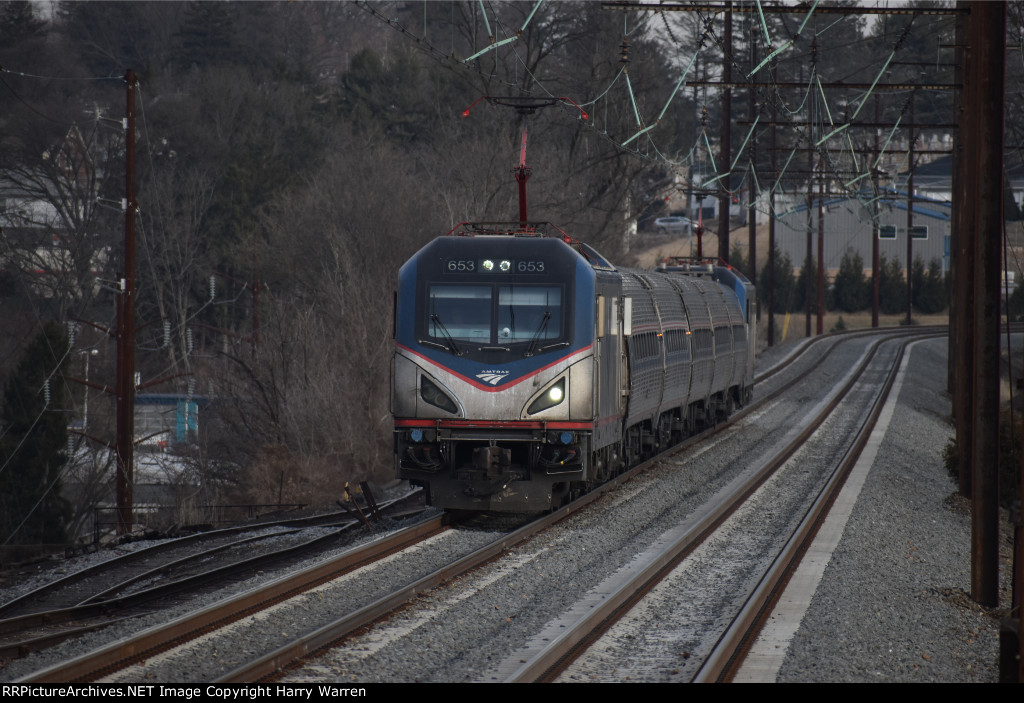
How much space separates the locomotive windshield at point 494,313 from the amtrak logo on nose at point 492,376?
0.31 meters

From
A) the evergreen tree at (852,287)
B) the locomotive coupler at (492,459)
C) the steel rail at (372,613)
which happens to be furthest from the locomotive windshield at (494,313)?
the evergreen tree at (852,287)

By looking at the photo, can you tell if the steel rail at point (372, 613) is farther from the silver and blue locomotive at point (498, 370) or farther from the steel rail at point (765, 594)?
the steel rail at point (765, 594)

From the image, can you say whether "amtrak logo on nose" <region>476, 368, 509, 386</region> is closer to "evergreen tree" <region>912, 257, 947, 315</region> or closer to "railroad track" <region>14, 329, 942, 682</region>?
"railroad track" <region>14, 329, 942, 682</region>

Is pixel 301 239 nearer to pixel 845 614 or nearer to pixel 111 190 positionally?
pixel 111 190

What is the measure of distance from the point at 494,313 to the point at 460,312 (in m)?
0.40

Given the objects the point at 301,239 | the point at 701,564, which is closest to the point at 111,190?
the point at 301,239

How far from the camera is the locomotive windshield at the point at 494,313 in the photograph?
44.8ft

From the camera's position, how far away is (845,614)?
10.1 m

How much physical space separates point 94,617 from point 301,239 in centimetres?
3506

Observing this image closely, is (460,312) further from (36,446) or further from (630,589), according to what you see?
(36,446)

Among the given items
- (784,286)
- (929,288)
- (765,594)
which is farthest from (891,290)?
(765,594)

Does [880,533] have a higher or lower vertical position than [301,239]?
lower

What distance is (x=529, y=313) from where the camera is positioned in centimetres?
1374

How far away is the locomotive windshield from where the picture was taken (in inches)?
538
